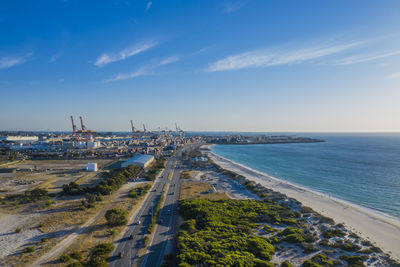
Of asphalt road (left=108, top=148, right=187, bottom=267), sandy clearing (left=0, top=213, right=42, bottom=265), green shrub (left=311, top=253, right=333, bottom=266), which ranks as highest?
sandy clearing (left=0, top=213, right=42, bottom=265)

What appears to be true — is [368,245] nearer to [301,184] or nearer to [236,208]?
[236,208]

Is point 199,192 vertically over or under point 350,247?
over

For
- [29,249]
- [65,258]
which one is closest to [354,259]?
[65,258]

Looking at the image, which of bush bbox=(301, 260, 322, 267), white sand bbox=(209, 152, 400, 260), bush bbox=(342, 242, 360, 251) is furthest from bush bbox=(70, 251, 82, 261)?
white sand bbox=(209, 152, 400, 260)

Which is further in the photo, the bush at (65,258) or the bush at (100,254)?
the bush at (65,258)

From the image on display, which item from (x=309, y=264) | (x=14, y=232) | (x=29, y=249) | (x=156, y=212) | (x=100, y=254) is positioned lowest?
(x=309, y=264)

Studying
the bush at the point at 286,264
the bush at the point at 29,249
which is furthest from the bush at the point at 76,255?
the bush at the point at 286,264

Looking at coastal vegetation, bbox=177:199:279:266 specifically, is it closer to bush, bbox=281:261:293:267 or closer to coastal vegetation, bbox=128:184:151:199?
bush, bbox=281:261:293:267

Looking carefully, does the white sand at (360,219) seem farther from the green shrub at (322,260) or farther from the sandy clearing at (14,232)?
the sandy clearing at (14,232)

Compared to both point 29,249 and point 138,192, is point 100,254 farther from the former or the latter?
point 138,192

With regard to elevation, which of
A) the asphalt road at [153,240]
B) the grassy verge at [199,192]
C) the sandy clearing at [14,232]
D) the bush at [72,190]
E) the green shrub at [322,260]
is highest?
the bush at [72,190]

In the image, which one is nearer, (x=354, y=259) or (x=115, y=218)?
(x=354, y=259)
